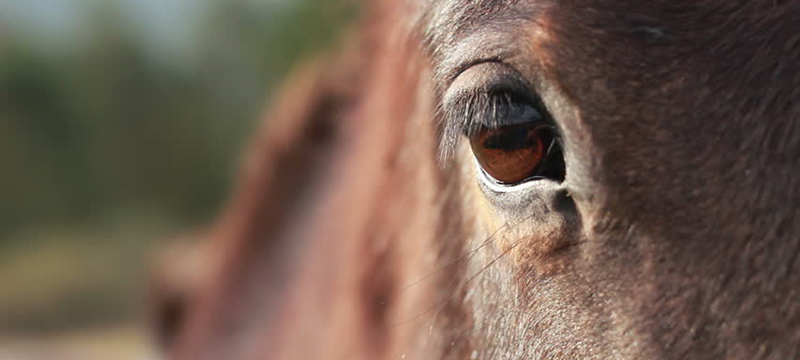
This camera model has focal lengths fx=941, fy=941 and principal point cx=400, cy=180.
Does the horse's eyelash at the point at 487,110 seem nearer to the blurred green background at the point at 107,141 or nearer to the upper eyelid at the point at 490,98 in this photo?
the upper eyelid at the point at 490,98

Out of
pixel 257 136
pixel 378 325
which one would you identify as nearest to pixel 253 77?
pixel 257 136

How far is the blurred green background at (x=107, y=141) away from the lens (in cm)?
1778

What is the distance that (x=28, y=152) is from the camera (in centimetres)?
2142

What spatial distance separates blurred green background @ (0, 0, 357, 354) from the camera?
700 inches

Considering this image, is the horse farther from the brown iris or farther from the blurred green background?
the blurred green background

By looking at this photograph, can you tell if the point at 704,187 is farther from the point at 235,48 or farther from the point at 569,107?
the point at 235,48

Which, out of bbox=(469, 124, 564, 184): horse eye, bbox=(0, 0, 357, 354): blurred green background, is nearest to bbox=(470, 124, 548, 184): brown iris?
bbox=(469, 124, 564, 184): horse eye

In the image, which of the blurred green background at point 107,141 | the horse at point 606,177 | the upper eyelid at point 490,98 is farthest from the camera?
the blurred green background at point 107,141

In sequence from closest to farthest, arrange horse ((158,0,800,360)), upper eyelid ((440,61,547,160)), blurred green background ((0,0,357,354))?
horse ((158,0,800,360))
upper eyelid ((440,61,547,160))
blurred green background ((0,0,357,354))

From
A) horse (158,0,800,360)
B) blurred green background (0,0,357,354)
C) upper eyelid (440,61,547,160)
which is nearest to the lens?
horse (158,0,800,360)

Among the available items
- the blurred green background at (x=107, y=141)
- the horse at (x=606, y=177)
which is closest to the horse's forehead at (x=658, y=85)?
the horse at (x=606, y=177)

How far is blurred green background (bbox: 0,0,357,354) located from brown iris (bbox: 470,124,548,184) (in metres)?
16.2

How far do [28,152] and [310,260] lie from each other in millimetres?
20403

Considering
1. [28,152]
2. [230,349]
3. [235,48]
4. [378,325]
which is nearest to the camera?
[378,325]
